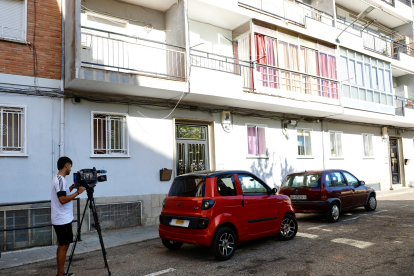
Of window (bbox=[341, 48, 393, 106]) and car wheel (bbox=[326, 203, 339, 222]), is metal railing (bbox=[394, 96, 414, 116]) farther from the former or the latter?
car wheel (bbox=[326, 203, 339, 222])

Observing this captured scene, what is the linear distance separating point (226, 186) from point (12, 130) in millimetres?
5825

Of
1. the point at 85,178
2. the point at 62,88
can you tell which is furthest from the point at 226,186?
the point at 62,88

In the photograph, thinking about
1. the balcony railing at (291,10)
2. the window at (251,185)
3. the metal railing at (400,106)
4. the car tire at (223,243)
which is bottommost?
the car tire at (223,243)

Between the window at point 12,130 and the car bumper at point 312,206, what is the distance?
296 inches

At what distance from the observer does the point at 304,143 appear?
52.0ft

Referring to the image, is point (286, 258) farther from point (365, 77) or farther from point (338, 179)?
point (365, 77)

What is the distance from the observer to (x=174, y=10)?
11.3m

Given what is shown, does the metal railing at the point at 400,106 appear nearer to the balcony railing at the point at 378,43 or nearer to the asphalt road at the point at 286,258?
the balcony railing at the point at 378,43

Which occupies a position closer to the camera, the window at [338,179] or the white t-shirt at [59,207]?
the white t-shirt at [59,207]

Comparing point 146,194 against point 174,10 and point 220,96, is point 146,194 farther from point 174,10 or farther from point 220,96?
point 174,10

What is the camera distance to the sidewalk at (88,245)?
271 inches

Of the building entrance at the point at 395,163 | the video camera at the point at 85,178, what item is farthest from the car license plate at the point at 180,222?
the building entrance at the point at 395,163

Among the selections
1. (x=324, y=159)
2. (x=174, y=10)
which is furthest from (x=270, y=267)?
(x=324, y=159)

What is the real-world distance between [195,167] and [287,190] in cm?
339
